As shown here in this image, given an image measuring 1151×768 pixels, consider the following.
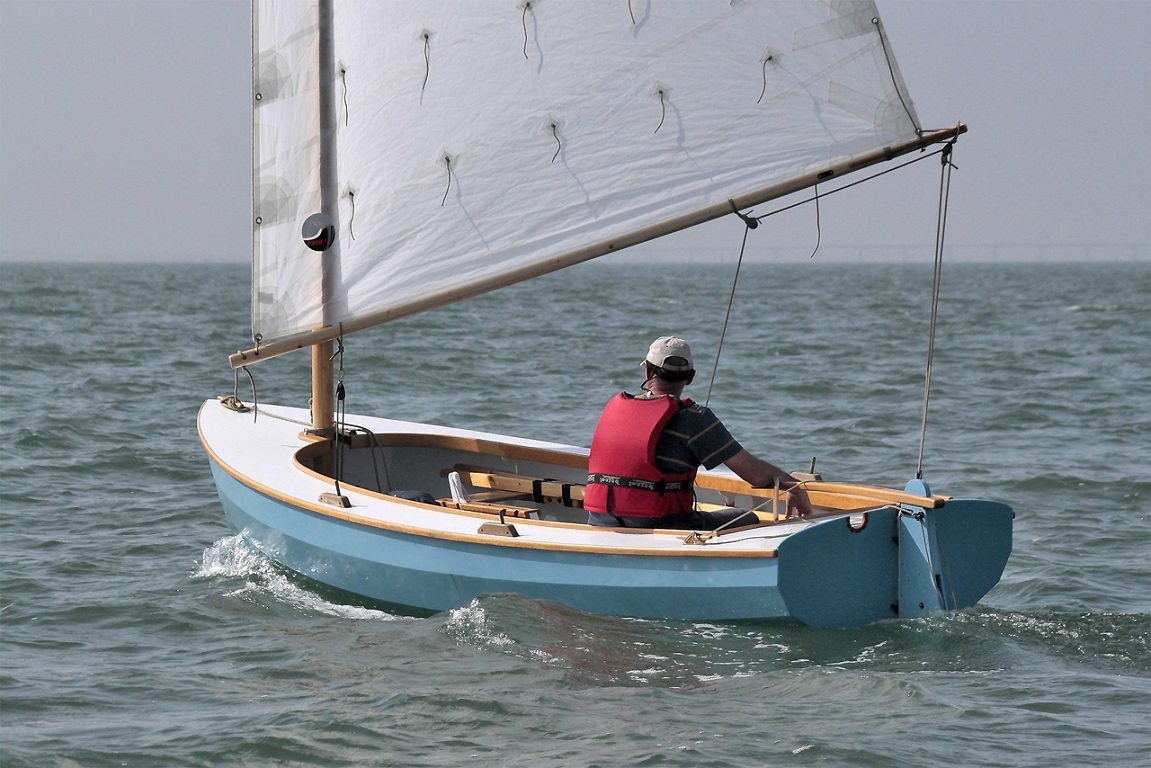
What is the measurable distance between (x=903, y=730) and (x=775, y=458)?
725cm

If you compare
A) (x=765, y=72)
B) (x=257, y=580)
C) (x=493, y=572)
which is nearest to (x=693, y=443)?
(x=493, y=572)

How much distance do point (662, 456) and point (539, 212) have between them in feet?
4.84

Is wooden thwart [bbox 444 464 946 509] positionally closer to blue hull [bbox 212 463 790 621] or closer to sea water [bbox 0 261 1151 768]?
sea water [bbox 0 261 1151 768]

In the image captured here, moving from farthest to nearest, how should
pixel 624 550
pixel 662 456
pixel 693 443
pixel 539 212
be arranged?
pixel 539 212 < pixel 662 456 < pixel 693 443 < pixel 624 550

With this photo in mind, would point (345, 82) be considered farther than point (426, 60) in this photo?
Yes

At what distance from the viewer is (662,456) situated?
6555mm

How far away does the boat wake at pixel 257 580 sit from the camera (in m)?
7.23

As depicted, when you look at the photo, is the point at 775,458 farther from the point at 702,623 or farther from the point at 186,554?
the point at 702,623

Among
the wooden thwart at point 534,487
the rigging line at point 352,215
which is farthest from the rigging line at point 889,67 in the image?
the rigging line at point 352,215

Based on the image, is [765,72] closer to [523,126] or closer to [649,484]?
[523,126]

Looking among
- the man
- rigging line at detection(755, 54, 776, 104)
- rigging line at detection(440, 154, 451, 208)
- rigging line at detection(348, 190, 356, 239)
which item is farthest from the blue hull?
rigging line at detection(755, 54, 776, 104)

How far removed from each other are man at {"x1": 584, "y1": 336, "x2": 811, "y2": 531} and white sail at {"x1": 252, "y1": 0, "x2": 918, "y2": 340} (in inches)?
31.2

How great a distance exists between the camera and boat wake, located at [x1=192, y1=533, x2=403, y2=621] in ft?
23.7

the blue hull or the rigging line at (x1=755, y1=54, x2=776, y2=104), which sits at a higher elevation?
the rigging line at (x1=755, y1=54, x2=776, y2=104)
